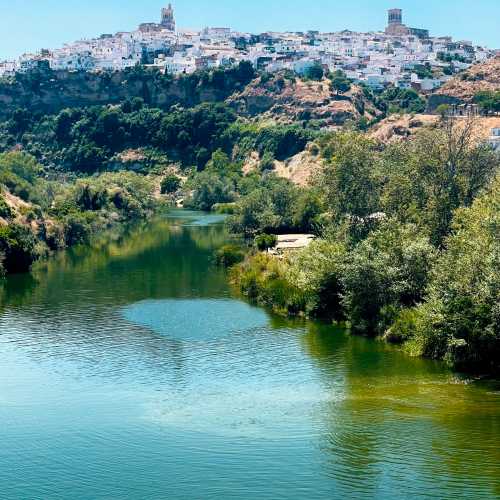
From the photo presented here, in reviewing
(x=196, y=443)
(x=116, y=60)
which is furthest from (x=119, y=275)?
(x=116, y=60)

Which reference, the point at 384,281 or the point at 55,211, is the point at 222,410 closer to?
the point at 384,281

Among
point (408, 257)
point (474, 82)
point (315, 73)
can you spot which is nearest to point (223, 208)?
point (474, 82)

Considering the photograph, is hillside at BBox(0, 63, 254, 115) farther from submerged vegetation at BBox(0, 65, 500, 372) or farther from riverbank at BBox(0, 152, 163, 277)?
riverbank at BBox(0, 152, 163, 277)

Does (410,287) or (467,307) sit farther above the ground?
(410,287)

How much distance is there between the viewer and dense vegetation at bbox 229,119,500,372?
127 feet

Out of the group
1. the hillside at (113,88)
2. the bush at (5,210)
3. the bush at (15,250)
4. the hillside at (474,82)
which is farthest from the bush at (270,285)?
the hillside at (113,88)

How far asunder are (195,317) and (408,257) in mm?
11885

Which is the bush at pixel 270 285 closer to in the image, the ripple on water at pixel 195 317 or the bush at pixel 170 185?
the ripple on water at pixel 195 317

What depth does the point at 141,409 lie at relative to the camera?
34844 millimetres

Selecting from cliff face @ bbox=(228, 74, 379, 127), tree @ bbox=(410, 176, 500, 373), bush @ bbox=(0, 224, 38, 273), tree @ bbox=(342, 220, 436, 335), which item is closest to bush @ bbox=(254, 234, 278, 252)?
bush @ bbox=(0, 224, 38, 273)

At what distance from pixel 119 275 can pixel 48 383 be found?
26.2m

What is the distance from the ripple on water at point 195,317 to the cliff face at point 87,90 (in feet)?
360

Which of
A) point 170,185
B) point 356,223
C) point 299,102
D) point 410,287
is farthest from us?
point 299,102

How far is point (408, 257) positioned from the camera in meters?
44.5
